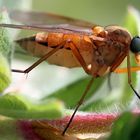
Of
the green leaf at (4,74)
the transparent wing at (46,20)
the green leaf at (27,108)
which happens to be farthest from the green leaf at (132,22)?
the green leaf at (27,108)

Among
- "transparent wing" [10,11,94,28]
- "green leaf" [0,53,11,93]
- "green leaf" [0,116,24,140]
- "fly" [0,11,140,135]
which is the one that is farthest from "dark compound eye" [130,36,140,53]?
"green leaf" [0,116,24,140]

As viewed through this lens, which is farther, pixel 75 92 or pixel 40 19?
pixel 40 19

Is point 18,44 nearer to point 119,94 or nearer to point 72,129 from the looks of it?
point 119,94

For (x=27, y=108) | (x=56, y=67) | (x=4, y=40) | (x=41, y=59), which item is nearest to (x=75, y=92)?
(x=41, y=59)

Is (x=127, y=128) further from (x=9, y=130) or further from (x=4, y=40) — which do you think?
(x=4, y=40)

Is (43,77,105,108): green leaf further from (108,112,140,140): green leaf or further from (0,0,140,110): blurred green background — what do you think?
(108,112,140,140): green leaf
